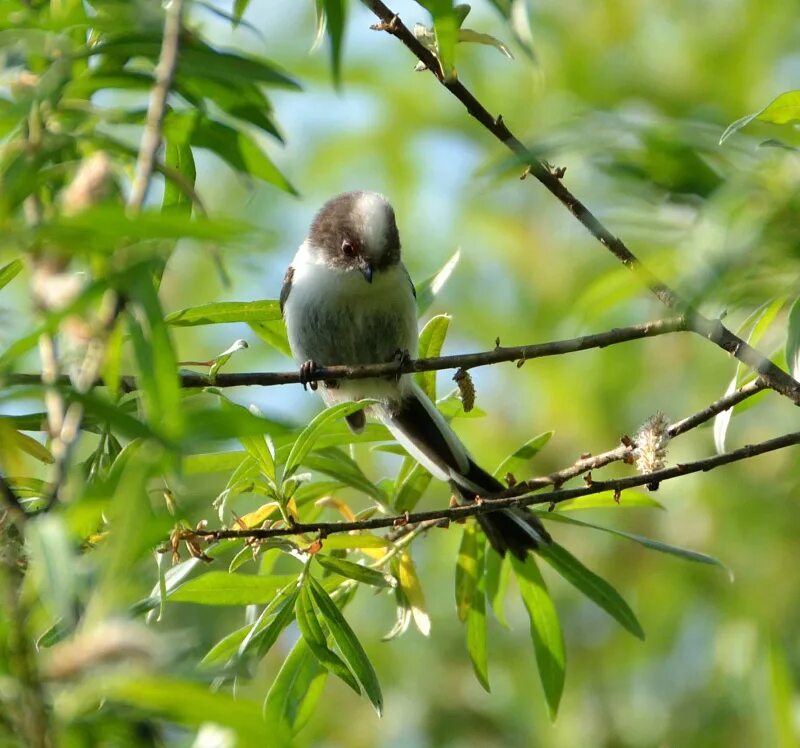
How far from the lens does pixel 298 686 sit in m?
2.50

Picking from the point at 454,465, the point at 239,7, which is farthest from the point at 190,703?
the point at 454,465

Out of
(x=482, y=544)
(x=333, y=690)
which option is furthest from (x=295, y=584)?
(x=333, y=690)

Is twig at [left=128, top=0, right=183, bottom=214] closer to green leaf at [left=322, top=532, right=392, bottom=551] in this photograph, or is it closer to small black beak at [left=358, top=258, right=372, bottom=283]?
green leaf at [left=322, top=532, right=392, bottom=551]

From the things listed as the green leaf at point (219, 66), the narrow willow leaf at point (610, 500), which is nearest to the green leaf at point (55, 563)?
the green leaf at point (219, 66)

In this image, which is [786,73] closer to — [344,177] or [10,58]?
[344,177]

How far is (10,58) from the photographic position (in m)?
1.66

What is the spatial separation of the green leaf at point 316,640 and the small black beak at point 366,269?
167 centimetres

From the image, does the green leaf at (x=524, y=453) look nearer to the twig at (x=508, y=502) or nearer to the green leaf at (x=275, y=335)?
the twig at (x=508, y=502)

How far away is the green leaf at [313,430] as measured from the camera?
2.45 metres

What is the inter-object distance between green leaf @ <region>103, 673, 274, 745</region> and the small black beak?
2.90 m

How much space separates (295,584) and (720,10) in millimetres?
6064

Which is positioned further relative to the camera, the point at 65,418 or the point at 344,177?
the point at 344,177

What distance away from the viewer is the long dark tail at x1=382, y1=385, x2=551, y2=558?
9.52 ft

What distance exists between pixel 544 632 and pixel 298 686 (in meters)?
0.66
